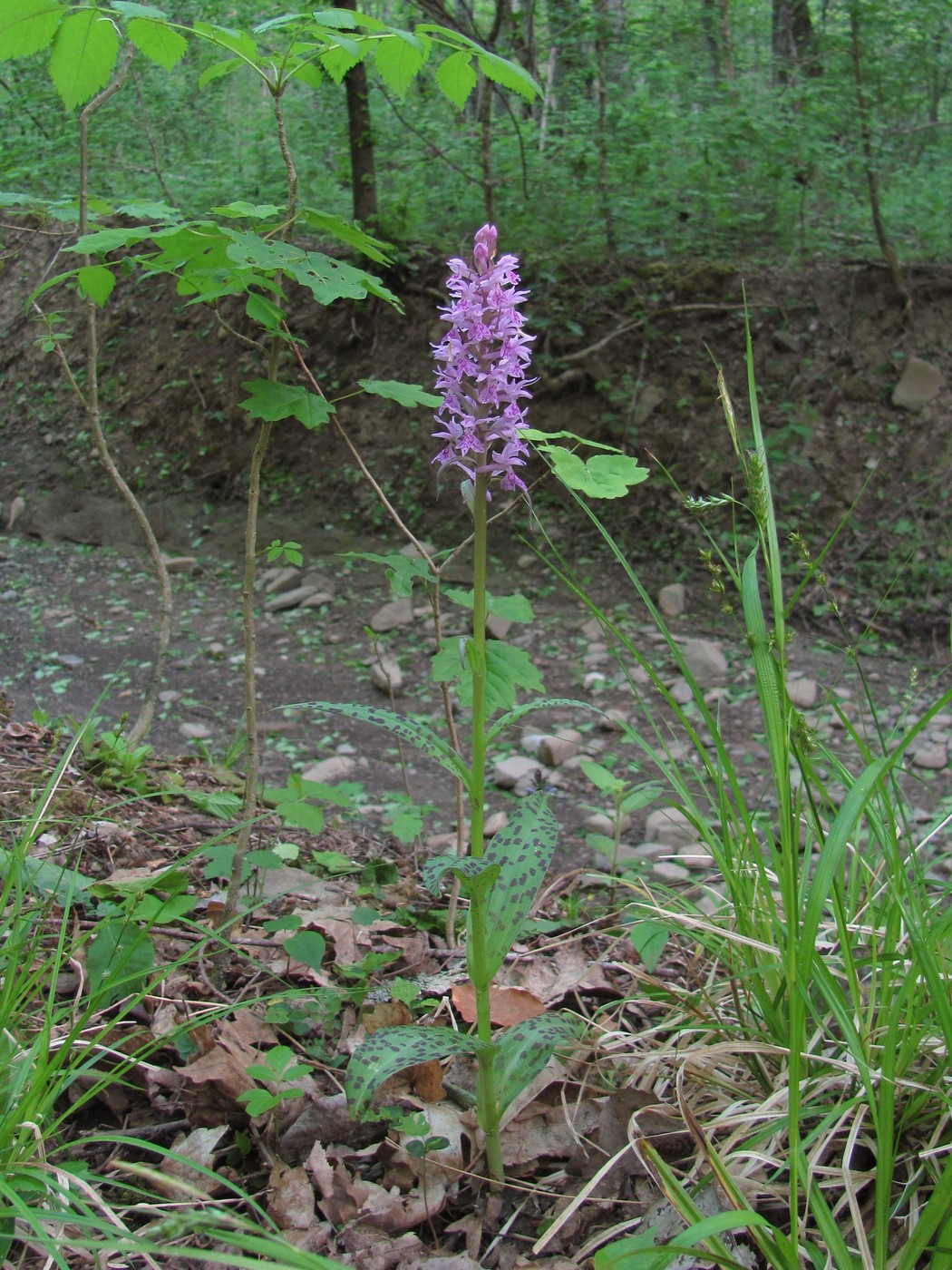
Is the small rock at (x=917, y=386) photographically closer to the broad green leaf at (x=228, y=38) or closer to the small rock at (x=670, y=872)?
the small rock at (x=670, y=872)

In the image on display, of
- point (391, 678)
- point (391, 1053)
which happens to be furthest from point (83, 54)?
point (391, 678)

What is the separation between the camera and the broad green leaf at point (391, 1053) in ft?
3.67

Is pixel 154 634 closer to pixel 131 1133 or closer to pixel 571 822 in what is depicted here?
pixel 571 822

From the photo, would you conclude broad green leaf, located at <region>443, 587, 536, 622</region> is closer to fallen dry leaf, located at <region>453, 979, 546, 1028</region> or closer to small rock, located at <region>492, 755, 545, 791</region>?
fallen dry leaf, located at <region>453, 979, 546, 1028</region>

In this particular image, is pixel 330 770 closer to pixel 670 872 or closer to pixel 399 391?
pixel 670 872

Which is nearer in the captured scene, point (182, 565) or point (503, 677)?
point (503, 677)

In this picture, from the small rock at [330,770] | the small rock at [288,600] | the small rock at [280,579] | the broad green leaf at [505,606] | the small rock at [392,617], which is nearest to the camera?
the broad green leaf at [505,606]

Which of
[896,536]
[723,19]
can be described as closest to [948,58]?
[723,19]

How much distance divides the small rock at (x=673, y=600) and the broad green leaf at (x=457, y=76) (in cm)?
376

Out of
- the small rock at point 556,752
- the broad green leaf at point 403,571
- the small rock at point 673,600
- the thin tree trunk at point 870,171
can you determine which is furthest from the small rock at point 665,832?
the thin tree trunk at point 870,171

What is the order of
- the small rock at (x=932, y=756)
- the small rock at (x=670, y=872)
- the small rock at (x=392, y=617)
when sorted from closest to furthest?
the small rock at (x=670, y=872) → the small rock at (x=932, y=756) → the small rock at (x=392, y=617)

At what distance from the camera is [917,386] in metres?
5.42

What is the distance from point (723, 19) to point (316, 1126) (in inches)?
293

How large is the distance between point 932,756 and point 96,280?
365 centimetres
